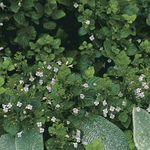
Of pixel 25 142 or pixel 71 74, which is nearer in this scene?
pixel 25 142

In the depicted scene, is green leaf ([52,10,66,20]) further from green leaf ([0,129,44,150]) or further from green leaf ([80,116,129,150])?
green leaf ([80,116,129,150])

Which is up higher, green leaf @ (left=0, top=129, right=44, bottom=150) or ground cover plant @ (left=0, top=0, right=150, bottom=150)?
green leaf @ (left=0, top=129, right=44, bottom=150)

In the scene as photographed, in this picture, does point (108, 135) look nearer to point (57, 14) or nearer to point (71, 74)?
point (71, 74)

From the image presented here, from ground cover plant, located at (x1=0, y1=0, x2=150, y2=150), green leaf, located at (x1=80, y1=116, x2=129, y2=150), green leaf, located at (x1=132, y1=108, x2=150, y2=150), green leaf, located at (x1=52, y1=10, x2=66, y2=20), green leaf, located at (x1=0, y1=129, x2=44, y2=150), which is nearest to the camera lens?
green leaf, located at (x1=132, y1=108, x2=150, y2=150)

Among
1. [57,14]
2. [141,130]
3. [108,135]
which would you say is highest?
[141,130]

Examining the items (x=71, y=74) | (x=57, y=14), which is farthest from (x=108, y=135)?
(x=57, y=14)

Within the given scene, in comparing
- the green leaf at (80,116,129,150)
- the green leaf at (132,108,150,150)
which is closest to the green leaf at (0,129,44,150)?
the green leaf at (80,116,129,150)

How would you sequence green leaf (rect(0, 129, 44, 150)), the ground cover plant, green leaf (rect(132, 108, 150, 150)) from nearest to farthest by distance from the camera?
green leaf (rect(132, 108, 150, 150))
green leaf (rect(0, 129, 44, 150))
the ground cover plant

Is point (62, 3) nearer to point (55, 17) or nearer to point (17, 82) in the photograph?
point (55, 17)
